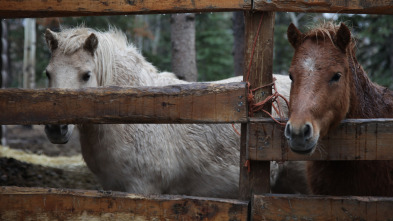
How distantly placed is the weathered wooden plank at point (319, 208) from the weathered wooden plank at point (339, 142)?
0.93 feet

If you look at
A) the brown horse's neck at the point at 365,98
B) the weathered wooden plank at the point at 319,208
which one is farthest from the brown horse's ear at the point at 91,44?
the brown horse's neck at the point at 365,98

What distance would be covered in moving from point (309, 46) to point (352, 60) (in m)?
0.49

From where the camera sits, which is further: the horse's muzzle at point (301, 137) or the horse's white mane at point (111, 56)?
the horse's white mane at point (111, 56)

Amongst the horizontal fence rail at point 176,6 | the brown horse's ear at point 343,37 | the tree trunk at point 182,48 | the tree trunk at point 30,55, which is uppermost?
the tree trunk at point 30,55

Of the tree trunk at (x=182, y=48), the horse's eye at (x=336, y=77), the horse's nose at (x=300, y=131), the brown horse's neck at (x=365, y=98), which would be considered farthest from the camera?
the tree trunk at (x=182, y=48)

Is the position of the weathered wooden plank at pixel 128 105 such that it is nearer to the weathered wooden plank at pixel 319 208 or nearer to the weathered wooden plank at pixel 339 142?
the weathered wooden plank at pixel 339 142

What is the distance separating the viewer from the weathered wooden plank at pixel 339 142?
2561 millimetres

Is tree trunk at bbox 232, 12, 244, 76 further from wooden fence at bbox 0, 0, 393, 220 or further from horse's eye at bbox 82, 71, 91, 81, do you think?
wooden fence at bbox 0, 0, 393, 220

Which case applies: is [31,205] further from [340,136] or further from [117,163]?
[340,136]

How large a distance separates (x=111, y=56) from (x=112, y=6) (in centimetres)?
131

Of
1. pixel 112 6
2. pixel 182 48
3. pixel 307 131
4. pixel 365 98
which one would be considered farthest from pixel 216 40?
pixel 307 131

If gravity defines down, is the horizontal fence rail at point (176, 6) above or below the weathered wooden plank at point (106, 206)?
above

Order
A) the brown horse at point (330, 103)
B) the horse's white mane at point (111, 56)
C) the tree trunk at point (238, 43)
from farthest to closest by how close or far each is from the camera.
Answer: the tree trunk at point (238, 43) < the horse's white mane at point (111, 56) < the brown horse at point (330, 103)

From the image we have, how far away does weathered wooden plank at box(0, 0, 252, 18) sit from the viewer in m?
2.64
